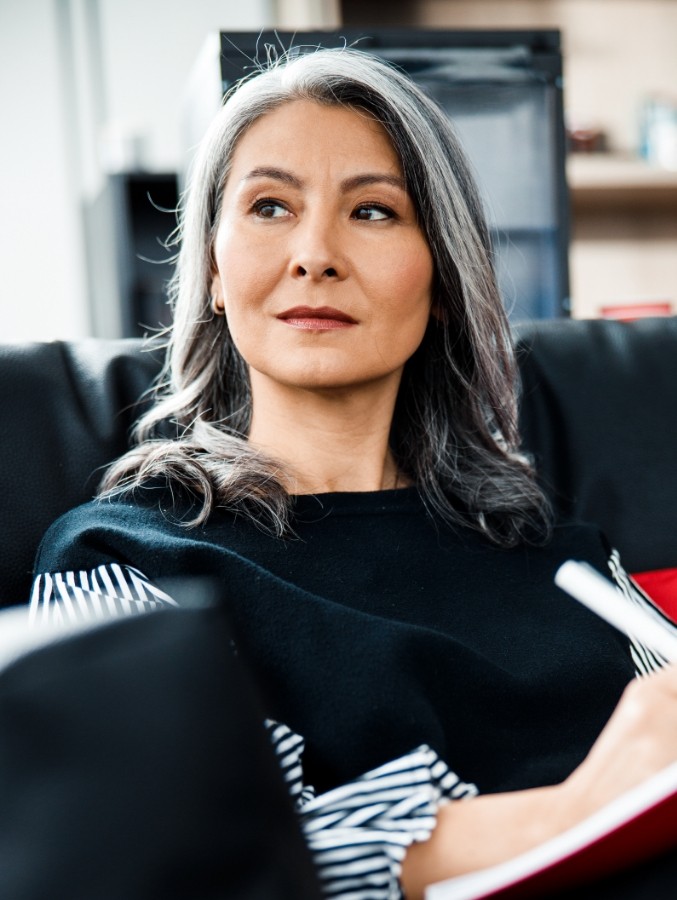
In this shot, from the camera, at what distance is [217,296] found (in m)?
1.37

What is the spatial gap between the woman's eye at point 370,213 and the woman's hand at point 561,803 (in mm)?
624

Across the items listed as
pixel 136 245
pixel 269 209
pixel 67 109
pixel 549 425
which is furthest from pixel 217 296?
pixel 67 109

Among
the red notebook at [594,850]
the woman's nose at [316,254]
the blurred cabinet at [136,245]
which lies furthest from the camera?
the blurred cabinet at [136,245]

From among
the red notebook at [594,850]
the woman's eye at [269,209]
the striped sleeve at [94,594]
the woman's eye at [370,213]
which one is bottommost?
the red notebook at [594,850]

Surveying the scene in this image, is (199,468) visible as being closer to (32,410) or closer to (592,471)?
(32,410)

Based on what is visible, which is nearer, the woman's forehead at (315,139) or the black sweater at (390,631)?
the black sweater at (390,631)

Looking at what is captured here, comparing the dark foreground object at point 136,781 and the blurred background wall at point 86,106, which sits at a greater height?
the blurred background wall at point 86,106

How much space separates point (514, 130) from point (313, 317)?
57.6 inches

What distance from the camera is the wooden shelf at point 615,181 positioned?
3758 millimetres

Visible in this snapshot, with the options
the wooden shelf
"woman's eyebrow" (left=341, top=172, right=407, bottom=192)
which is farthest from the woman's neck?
the wooden shelf

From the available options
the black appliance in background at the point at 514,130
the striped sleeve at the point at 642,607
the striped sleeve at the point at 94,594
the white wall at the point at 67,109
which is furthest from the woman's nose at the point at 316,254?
the white wall at the point at 67,109

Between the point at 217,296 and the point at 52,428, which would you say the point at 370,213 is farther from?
the point at 52,428

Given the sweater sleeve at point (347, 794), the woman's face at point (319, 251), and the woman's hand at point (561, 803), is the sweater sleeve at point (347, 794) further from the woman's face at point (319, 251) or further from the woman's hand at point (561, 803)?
the woman's face at point (319, 251)

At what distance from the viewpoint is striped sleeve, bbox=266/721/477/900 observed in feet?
2.75
